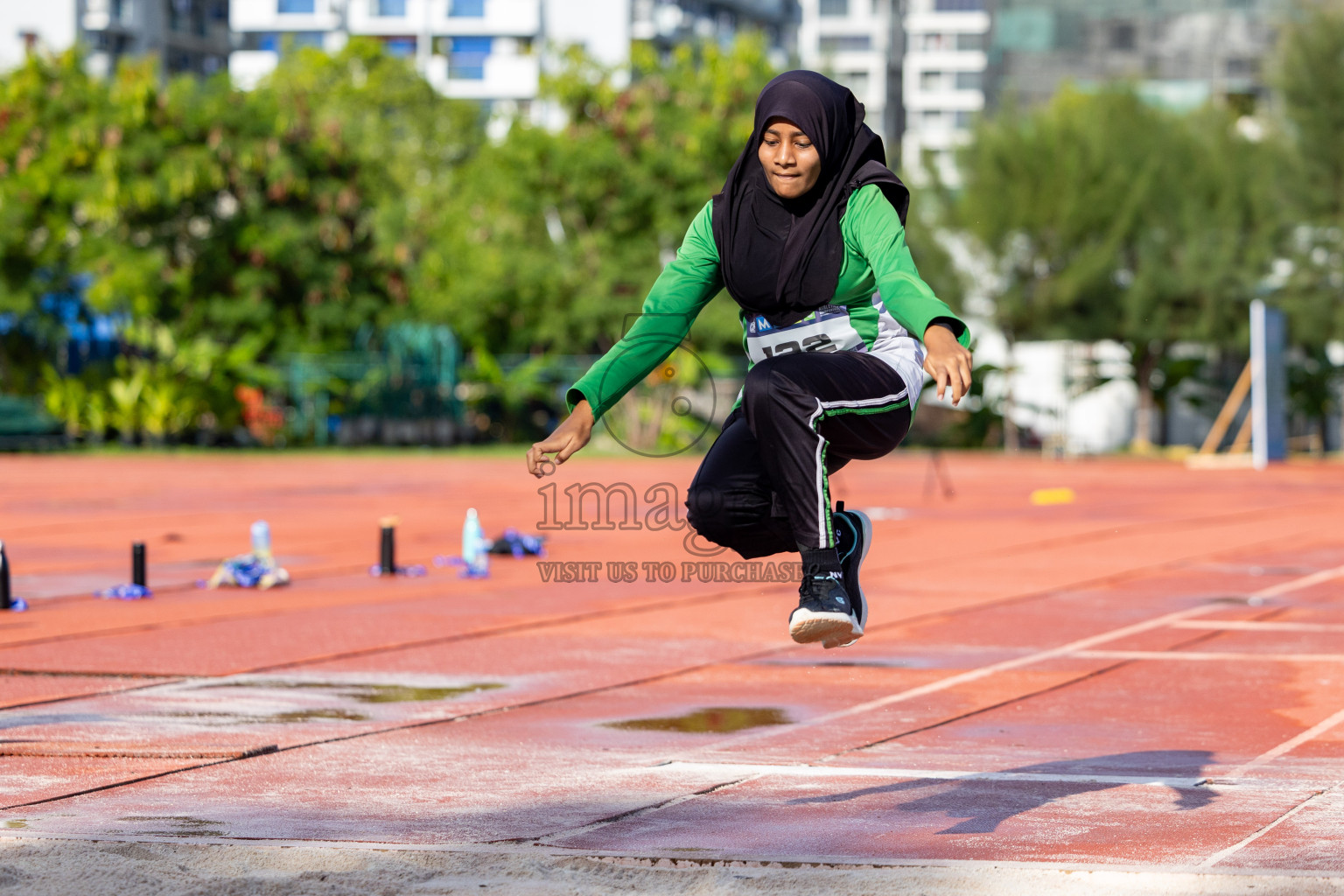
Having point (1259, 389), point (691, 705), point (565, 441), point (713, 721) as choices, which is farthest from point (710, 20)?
point (565, 441)

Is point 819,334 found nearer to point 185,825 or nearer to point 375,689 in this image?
point 185,825

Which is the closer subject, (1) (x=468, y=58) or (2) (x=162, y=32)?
(2) (x=162, y=32)

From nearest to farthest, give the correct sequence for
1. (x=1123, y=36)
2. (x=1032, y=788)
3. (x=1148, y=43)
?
(x=1032, y=788) → (x=1148, y=43) → (x=1123, y=36)

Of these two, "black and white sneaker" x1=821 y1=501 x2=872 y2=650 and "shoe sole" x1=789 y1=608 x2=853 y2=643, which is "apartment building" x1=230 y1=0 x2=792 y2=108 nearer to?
"black and white sneaker" x1=821 y1=501 x2=872 y2=650

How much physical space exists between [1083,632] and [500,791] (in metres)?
5.44

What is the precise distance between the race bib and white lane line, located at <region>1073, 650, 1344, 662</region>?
478 cm

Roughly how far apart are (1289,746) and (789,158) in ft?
10.9

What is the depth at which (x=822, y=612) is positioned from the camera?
459cm

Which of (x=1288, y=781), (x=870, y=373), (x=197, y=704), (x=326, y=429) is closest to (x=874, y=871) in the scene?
(x=870, y=373)

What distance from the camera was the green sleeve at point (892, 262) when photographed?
4.29m

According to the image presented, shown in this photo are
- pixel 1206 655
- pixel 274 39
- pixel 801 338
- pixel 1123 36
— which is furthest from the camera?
pixel 1123 36

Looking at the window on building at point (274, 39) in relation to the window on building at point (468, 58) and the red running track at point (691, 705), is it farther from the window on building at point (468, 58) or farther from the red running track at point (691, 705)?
the red running track at point (691, 705)

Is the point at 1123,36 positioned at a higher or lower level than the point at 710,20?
lower

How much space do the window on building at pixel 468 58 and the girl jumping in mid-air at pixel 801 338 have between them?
90823 mm
